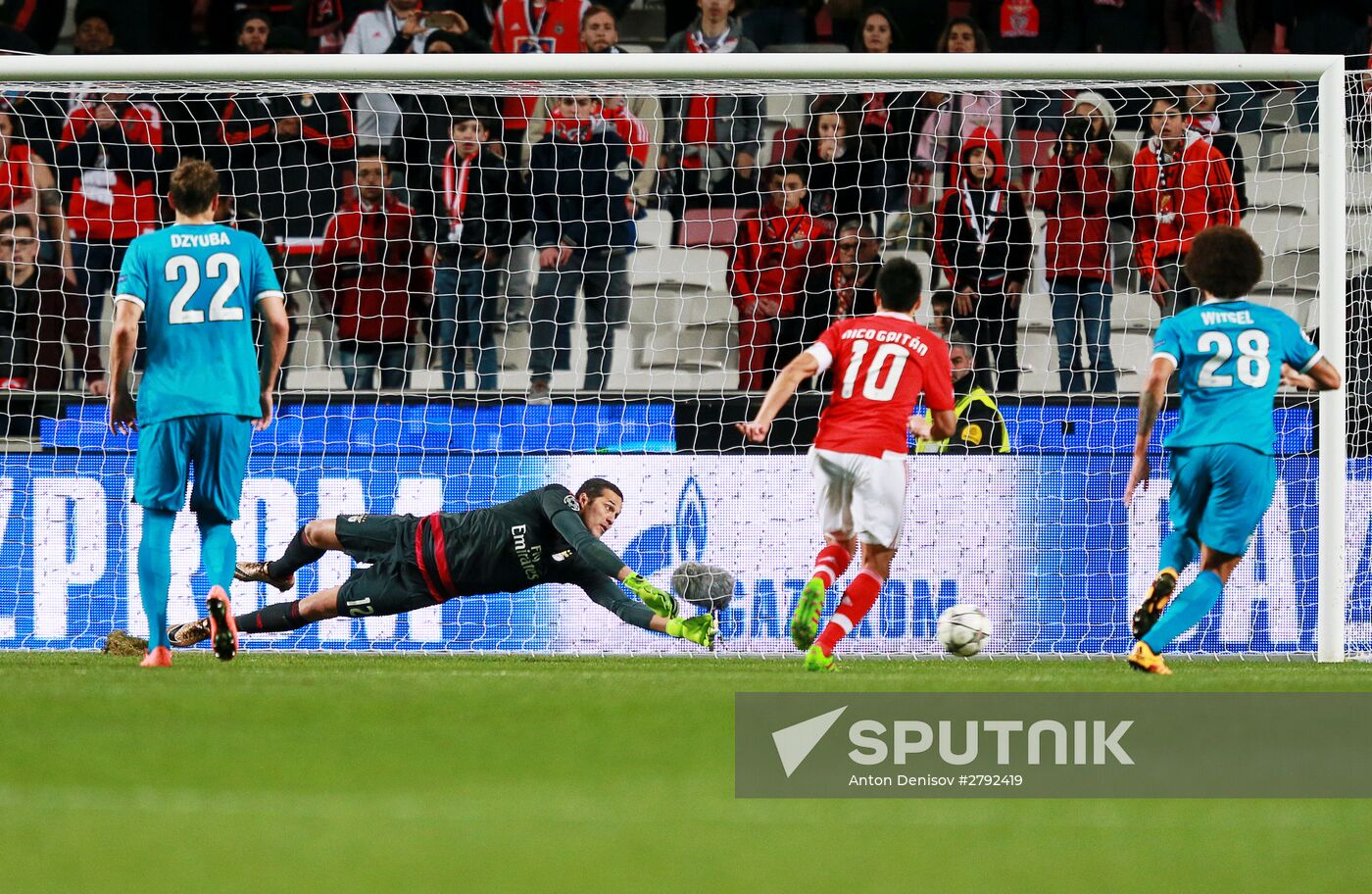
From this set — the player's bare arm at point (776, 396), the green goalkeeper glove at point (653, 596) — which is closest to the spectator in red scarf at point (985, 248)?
the player's bare arm at point (776, 396)

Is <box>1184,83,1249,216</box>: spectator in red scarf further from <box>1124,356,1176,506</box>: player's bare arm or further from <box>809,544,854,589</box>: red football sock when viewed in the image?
<box>809,544,854,589</box>: red football sock

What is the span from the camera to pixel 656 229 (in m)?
9.38

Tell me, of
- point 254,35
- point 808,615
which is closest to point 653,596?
point 808,615

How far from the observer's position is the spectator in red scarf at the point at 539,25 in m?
10.7

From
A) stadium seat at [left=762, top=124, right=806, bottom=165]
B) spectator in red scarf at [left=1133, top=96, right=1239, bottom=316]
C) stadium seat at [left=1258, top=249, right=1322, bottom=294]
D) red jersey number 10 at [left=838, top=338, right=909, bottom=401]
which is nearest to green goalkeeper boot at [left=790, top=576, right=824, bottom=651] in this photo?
red jersey number 10 at [left=838, top=338, right=909, bottom=401]

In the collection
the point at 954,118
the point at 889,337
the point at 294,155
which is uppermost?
the point at 954,118

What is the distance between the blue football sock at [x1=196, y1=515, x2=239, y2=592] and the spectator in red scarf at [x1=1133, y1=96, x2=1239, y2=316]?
15.8 feet

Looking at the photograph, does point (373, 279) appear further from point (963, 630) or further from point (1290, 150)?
point (1290, 150)

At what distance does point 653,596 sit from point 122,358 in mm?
2355

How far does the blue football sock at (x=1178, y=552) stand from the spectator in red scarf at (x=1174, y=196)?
94.7 inches

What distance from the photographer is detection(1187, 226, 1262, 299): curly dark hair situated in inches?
259

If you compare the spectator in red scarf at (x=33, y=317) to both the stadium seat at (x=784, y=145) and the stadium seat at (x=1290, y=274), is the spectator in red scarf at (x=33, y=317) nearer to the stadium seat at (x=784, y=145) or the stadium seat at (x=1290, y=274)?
the stadium seat at (x=784, y=145)

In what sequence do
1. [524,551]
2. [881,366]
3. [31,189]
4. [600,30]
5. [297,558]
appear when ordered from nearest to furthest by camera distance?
[881,366] → [524,551] → [297,558] → [31,189] → [600,30]

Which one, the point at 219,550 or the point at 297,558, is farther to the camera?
the point at 297,558
